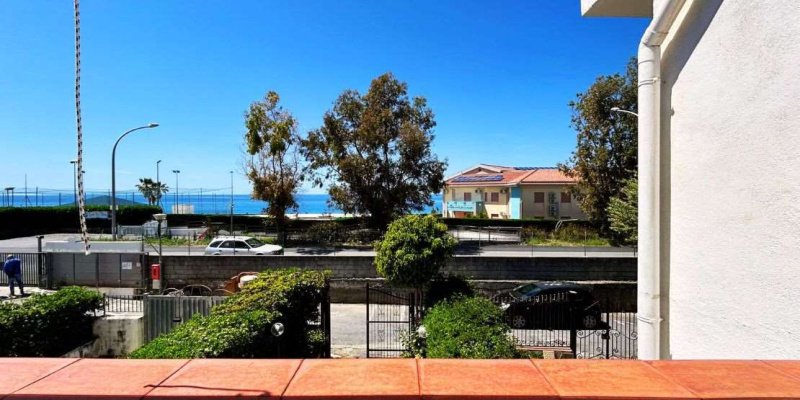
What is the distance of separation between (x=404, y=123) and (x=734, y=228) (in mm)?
27457

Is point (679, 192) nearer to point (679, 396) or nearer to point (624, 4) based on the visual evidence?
point (624, 4)

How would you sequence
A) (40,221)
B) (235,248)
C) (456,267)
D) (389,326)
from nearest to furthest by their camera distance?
1. (389,326)
2. (456,267)
3. (235,248)
4. (40,221)

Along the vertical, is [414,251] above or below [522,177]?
below

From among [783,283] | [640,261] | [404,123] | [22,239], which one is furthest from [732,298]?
[22,239]

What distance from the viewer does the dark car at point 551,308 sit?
13375mm

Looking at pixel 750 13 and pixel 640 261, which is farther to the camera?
pixel 640 261

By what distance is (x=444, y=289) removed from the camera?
34.6ft

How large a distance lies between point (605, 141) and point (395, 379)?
106 ft

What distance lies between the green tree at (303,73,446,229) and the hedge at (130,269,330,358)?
21389mm

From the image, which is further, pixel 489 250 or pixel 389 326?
pixel 489 250

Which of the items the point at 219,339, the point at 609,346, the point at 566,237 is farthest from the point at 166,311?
the point at 566,237

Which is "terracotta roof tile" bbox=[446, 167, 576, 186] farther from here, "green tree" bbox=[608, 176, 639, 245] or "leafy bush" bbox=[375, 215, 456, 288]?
"leafy bush" bbox=[375, 215, 456, 288]

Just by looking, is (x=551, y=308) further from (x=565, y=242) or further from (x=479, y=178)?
(x=479, y=178)

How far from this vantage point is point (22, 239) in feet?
120
